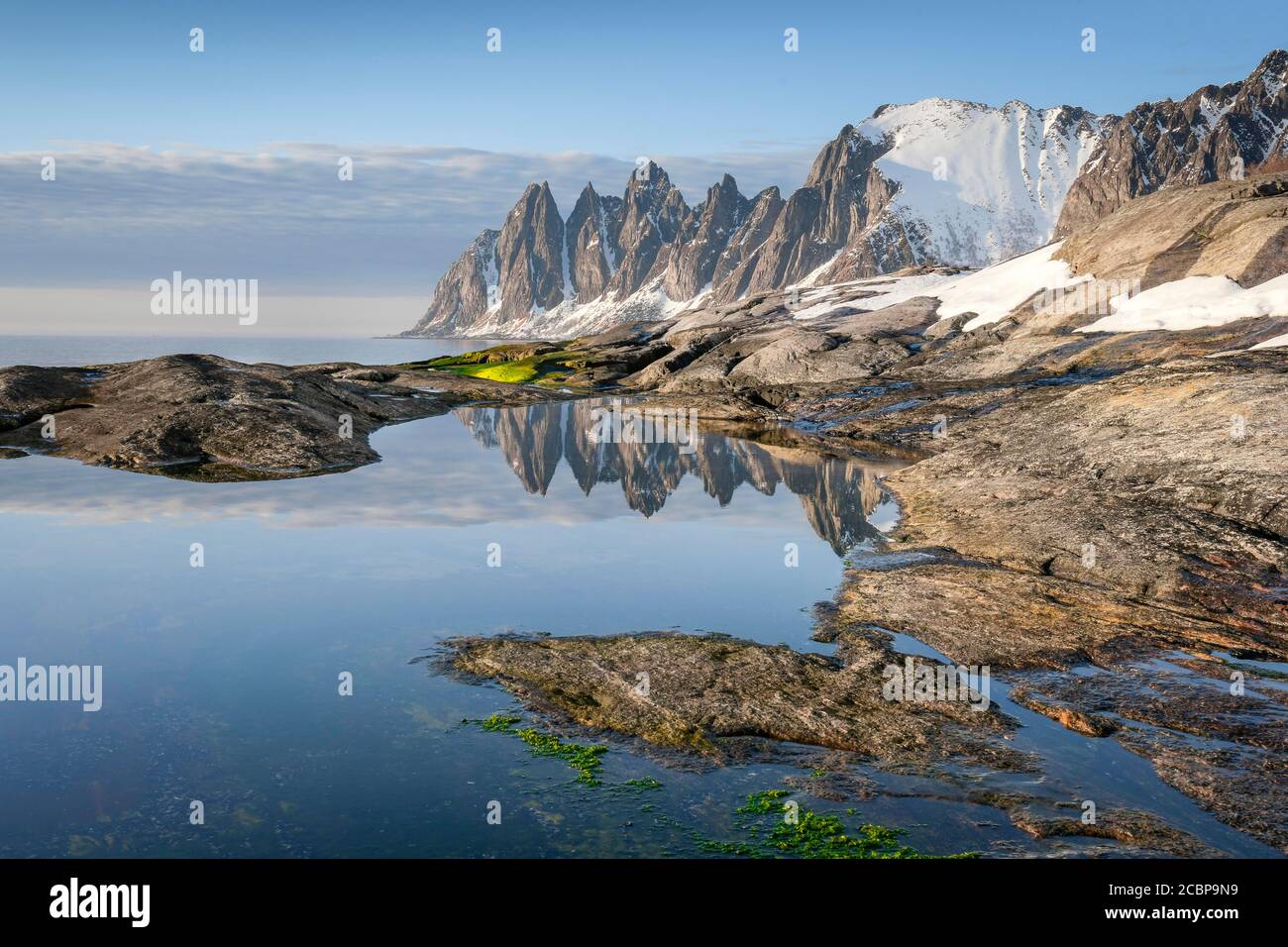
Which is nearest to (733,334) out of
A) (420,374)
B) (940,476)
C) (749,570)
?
(420,374)

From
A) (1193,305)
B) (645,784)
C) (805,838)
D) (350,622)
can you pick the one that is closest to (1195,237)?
(1193,305)

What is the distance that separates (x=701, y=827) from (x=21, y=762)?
11639mm

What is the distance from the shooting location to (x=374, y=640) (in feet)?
75.8

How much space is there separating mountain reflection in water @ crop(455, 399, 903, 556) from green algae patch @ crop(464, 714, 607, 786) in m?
17.5

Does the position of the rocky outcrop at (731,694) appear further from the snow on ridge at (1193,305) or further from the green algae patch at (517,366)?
the green algae patch at (517,366)

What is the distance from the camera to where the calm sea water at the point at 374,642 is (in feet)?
47.0

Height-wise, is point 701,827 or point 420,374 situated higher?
point 420,374

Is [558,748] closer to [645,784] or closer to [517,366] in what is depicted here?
[645,784]

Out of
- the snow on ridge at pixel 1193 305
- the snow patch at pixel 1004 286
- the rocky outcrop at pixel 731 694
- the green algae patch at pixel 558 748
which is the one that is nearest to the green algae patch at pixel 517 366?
the snow patch at pixel 1004 286

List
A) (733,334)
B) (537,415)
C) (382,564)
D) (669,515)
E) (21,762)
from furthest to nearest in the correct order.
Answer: (733,334), (537,415), (669,515), (382,564), (21,762)

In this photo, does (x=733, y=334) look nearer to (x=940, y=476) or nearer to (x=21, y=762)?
(x=940, y=476)

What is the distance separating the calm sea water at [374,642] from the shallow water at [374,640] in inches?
3.0

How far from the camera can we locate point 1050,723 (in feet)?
59.4
